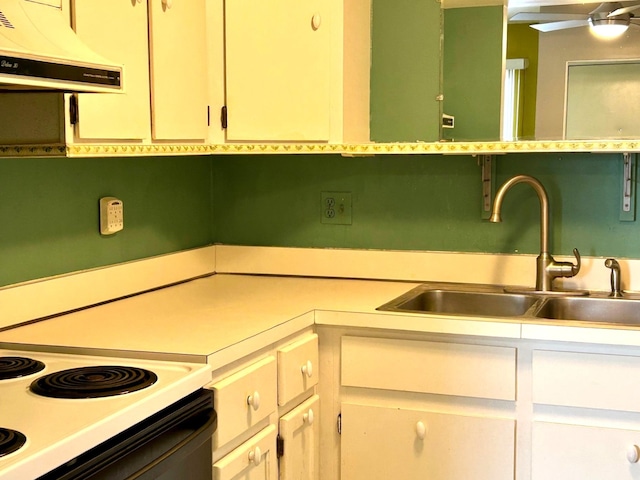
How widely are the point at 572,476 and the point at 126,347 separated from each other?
1184mm

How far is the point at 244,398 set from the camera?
197 centimetres

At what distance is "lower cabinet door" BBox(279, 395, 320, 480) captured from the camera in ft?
7.23

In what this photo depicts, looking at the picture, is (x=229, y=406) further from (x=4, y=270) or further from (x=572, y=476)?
(x=572, y=476)

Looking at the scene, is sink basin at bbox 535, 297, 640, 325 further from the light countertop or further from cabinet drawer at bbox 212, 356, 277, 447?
cabinet drawer at bbox 212, 356, 277, 447

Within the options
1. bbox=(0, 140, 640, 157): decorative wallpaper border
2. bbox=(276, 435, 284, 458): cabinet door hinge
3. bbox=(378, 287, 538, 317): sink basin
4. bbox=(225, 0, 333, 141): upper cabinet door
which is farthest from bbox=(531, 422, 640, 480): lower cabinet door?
bbox=(225, 0, 333, 141): upper cabinet door

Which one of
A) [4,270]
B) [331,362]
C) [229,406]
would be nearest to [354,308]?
[331,362]

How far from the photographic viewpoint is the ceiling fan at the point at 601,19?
2.49 meters

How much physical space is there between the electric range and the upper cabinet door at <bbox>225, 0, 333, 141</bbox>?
97 centimetres

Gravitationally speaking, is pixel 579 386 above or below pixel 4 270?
below

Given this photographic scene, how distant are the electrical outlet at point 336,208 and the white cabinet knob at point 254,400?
3.60 ft

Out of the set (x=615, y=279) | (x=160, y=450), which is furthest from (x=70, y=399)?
(x=615, y=279)

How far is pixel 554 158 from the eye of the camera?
2752 mm

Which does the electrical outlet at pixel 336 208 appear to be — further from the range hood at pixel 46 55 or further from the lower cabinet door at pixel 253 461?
the range hood at pixel 46 55

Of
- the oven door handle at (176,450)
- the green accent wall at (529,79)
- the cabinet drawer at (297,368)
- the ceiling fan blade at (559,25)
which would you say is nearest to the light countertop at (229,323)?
the cabinet drawer at (297,368)
